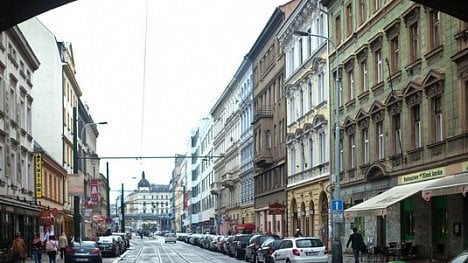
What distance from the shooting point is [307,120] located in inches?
1998

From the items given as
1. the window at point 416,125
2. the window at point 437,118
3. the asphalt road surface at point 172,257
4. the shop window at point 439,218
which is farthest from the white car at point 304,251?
the asphalt road surface at point 172,257

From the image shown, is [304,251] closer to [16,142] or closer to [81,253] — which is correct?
[81,253]

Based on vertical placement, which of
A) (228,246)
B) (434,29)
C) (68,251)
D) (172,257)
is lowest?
(172,257)

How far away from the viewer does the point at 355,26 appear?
40156mm

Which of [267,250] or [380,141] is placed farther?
[380,141]

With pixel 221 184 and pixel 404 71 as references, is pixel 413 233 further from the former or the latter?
pixel 221 184

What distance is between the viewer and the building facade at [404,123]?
2808 cm

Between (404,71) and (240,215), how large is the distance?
180 ft

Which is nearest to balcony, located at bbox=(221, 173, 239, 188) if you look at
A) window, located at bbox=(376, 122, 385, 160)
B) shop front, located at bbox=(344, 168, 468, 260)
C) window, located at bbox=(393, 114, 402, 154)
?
window, located at bbox=(376, 122, 385, 160)

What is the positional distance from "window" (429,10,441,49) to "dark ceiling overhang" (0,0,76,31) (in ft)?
55.3

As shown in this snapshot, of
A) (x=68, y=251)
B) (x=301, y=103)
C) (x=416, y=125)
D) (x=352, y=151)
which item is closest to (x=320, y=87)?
(x=301, y=103)

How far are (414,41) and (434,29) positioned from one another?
2.12 m

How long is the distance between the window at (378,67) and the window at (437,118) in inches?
240

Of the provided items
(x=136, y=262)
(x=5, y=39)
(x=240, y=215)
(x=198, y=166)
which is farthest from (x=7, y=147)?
(x=198, y=166)
